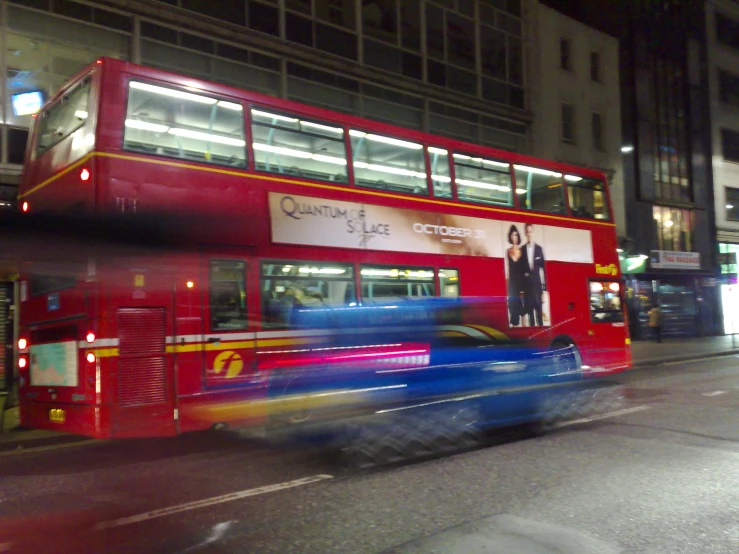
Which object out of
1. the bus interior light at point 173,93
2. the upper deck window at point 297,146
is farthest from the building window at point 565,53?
the bus interior light at point 173,93

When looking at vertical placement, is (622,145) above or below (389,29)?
below

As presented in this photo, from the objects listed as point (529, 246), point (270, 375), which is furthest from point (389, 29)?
point (270, 375)

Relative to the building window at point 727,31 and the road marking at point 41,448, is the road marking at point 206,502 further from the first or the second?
the building window at point 727,31

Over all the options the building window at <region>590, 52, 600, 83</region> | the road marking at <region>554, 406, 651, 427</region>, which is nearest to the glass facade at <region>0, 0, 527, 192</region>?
the building window at <region>590, 52, 600, 83</region>

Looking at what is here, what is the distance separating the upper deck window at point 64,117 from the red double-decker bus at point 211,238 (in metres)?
0.03

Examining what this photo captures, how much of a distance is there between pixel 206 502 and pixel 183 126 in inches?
173

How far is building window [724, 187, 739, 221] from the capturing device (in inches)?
1305

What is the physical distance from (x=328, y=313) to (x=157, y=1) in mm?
11247

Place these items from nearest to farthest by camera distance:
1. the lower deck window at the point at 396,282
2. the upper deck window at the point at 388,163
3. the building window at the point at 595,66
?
the lower deck window at the point at 396,282
the upper deck window at the point at 388,163
the building window at the point at 595,66

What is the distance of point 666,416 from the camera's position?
995 centimetres

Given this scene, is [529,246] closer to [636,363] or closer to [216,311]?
[216,311]

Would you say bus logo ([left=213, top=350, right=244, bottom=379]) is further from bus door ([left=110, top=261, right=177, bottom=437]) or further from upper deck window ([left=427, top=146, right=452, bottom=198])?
upper deck window ([left=427, top=146, right=452, bottom=198])

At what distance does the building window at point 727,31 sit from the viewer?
3416 cm

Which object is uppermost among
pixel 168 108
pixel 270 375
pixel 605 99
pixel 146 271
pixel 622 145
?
pixel 605 99
